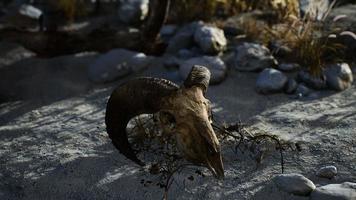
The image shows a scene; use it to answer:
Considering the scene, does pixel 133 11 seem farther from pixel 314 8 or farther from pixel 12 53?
pixel 314 8

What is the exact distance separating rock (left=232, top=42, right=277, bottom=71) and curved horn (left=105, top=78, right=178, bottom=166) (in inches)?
79.1

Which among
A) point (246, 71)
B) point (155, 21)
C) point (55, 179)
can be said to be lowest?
point (55, 179)

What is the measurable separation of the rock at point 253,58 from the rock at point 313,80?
373mm

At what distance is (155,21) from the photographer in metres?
6.48

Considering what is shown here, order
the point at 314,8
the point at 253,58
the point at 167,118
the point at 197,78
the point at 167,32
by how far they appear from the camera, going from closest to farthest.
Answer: the point at 197,78 → the point at 167,118 → the point at 253,58 → the point at 314,8 → the point at 167,32

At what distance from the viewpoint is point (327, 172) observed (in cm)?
426

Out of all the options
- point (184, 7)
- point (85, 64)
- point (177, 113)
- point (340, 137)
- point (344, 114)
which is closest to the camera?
point (177, 113)

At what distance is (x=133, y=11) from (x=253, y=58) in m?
2.06

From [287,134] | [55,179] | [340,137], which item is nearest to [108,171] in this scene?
[55,179]

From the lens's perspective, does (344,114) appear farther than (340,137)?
Yes

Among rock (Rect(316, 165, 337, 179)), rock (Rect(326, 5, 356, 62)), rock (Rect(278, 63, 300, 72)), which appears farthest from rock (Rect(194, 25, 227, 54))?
rock (Rect(316, 165, 337, 179))

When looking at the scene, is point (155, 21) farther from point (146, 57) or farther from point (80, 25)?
point (80, 25)

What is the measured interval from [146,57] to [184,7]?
1.36 metres

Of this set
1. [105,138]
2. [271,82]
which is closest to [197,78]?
[105,138]
